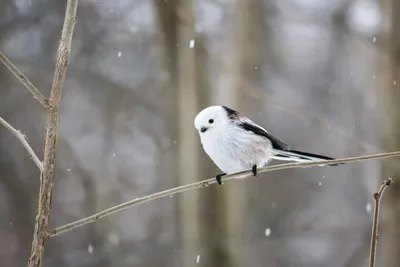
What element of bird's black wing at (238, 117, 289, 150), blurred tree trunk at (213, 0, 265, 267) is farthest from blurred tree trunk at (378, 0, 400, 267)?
bird's black wing at (238, 117, 289, 150)

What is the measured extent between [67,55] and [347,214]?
12.3 feet

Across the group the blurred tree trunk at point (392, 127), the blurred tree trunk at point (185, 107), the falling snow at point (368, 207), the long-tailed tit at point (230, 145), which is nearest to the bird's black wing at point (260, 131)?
the long-tailed tit at point (230, 145)

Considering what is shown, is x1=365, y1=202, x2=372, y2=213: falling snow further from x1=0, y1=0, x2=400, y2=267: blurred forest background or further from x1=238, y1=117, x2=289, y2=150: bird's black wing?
x1=238, y1=117, x2=289, y2=150: bird's black wing

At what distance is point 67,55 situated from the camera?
0.57 m

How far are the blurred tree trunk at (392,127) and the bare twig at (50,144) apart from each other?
81.0 inches

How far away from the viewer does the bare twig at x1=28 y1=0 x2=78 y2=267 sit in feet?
1.78

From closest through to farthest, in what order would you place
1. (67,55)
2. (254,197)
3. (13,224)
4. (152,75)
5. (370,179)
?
(67,55) → (370,179) → (13,224) → (152,75) → (254,197)

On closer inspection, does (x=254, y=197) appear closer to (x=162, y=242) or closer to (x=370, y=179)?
(x=162, y=242)

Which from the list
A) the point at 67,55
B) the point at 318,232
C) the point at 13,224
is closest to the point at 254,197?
the point at 318,232

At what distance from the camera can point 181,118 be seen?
3.48m

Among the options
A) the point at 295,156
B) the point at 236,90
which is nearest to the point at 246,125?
the point at 295,156

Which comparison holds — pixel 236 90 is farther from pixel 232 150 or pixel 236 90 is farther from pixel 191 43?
pixel 232 150

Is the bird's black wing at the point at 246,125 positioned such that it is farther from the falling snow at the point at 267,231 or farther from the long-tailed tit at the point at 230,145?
the falling snow at the point at 267,231

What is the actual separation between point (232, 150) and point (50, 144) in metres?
0.59
